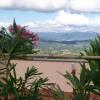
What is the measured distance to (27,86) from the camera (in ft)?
14.0

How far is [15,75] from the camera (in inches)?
167

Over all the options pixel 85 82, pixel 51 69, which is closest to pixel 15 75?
pixel 85 82

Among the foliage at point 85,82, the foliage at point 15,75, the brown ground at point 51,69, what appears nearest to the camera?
the foliage at point 85,82

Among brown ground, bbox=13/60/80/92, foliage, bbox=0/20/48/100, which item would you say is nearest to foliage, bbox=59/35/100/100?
foliage, bbox=0/20/48/100

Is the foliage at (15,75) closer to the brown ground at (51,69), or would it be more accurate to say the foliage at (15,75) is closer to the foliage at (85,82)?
the foliage at (85,82)

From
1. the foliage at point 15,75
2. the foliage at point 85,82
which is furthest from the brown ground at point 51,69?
the foliage at point 85,82

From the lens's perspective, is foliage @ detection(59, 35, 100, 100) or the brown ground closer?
foliage @ detection(59, 35, 100, 100)

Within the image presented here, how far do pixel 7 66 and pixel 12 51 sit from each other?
15 centimetres

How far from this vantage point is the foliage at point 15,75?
4188 millimetres

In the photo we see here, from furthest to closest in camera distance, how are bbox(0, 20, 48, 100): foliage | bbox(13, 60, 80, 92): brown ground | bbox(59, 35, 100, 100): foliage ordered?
bbox(13, 60, 80, 92): brown ground
bbox(0, 20, 48, 100): foliage
bbox(59, 35, 100, 100): foliage

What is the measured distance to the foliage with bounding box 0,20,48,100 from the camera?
419 centimetres

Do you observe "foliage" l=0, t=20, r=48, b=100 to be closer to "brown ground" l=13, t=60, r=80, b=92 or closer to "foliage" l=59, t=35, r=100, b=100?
"foliage" l=59, t=35, r=100, b=100

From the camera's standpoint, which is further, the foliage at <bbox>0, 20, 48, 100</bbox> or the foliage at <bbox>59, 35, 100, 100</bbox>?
the foliage at <bbox>0, 20, 48, 100</bbox>

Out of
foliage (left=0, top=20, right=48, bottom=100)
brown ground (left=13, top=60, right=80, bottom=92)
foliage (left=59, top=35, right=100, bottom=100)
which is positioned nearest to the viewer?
foliage (left=59, top=35, right=100, bottom=100)
